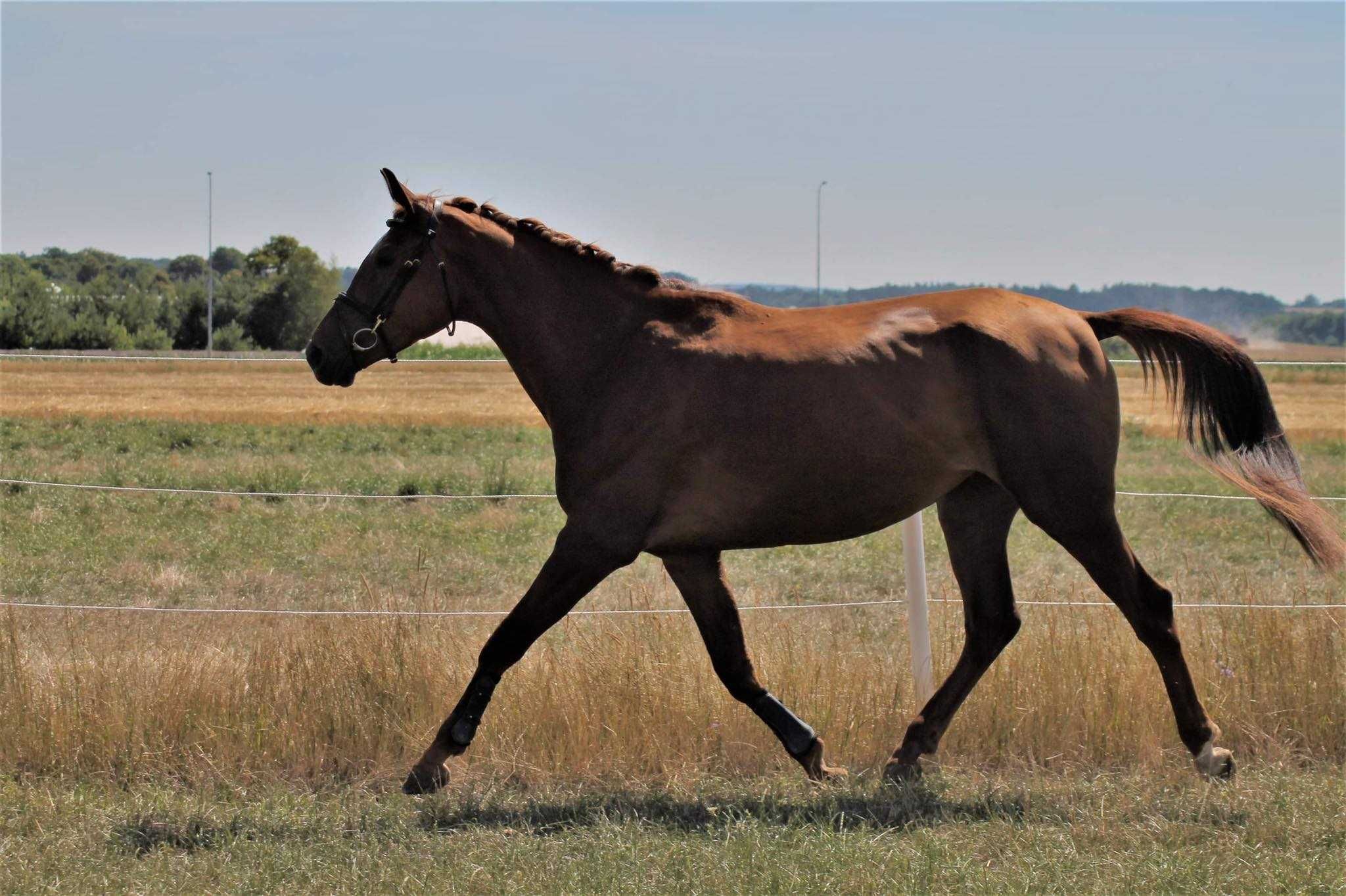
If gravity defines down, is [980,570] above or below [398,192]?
below

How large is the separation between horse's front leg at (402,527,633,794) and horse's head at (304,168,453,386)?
1.03 meters

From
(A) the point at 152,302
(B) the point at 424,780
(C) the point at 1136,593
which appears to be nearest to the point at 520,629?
(B) the point at 424,780

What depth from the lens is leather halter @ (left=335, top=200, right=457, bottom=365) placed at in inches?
199

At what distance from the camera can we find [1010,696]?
5.60 meters

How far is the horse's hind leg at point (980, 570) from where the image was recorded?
5.35m

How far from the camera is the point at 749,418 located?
493 cm

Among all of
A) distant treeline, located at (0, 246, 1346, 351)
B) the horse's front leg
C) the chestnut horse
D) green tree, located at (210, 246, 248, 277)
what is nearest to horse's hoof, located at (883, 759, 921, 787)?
the chestnut horse

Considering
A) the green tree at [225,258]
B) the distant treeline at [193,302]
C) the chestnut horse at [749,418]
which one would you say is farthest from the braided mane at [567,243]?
the green tree at [225,258]

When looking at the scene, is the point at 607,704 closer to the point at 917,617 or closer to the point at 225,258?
the point at 917,617

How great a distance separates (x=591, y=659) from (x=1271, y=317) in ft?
342

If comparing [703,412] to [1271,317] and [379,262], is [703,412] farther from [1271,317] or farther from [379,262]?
[1271,317]

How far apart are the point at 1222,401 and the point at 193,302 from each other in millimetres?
51578

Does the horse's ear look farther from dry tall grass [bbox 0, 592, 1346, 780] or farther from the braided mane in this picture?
dry tall grass [bbox 0, 592, 1346, 780]

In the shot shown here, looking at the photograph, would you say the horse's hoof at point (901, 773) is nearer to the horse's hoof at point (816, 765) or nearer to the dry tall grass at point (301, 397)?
the horse's hoof at point (816, 765)
